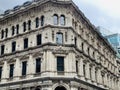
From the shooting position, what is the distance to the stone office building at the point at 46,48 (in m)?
41.2

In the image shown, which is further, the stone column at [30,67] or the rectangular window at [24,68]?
the rectangular window at [24,68]

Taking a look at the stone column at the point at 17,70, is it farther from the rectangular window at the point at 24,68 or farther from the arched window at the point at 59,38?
the arched window at the point at 59,38

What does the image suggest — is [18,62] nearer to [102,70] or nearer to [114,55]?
[102,70]

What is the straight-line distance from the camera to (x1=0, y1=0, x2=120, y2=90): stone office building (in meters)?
41.2

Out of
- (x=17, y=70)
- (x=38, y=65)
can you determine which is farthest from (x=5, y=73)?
(x=38, y=65)

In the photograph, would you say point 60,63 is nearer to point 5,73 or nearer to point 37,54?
point 37,54

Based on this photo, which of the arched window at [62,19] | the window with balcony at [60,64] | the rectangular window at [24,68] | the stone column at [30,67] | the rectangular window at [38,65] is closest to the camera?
the window with balcony at [60,64]

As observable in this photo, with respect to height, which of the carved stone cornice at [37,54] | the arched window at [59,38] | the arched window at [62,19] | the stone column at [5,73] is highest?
the arched window at [62,19]

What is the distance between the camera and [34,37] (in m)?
44.7

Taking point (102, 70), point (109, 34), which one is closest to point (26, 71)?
point (102, 70)

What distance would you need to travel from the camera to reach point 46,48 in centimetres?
4169

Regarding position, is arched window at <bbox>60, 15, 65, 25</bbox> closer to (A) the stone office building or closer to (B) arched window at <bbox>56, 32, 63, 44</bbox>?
(A) the stone office building

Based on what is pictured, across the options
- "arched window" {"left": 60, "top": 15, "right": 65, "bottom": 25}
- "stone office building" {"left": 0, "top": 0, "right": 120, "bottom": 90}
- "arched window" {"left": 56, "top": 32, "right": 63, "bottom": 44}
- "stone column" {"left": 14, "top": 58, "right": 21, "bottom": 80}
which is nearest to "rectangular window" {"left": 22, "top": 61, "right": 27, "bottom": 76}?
"stone office building" {"left": 0, "top": 0, "right": 120, "bottom": 90}

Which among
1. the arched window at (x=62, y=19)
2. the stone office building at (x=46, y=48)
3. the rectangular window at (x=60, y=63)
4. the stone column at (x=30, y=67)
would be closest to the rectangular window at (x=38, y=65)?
the stone office building at (x=46, y=48)
